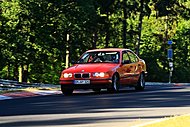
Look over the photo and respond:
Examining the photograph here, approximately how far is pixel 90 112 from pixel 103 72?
579cm

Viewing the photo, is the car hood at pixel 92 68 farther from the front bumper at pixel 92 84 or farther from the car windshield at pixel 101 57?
the car windshield at pixel 101 57

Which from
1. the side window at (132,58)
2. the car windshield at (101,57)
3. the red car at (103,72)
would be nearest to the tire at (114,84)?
the red car at (103,72)

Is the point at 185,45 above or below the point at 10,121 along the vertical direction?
above

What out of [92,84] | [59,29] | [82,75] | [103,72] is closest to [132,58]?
[103,72]

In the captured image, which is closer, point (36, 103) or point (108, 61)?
point (36, 103)

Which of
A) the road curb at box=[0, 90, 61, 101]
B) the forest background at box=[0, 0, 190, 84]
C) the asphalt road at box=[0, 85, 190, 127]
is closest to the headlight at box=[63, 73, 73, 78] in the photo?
the road curb at box=[0, 90, 61, 101]

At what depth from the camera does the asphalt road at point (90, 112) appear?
34.0 ft

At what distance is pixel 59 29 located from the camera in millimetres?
48031

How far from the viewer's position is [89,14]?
159ft

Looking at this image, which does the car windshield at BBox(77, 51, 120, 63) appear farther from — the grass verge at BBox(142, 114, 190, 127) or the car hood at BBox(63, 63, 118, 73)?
the grass verge at BBox(142, 114, 190, 127)

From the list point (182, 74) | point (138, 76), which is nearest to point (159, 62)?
point (182, 74)

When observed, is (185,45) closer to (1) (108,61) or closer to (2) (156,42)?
(2) (156,42)

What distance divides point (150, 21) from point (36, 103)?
187 feet

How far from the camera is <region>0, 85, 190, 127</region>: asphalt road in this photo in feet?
34.0
